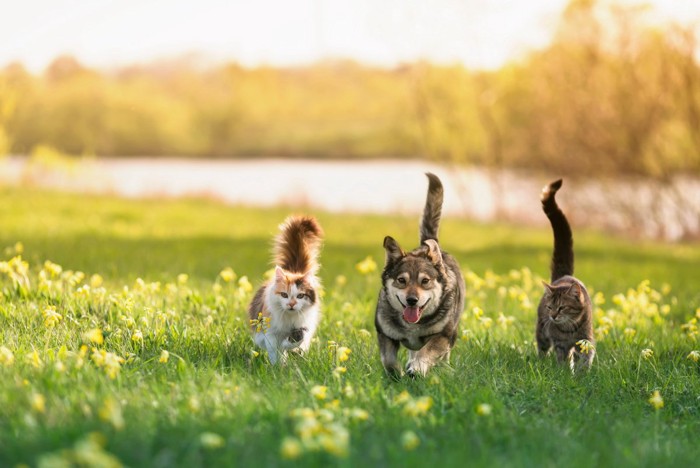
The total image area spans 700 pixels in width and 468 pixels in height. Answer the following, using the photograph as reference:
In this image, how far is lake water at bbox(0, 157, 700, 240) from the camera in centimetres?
1870

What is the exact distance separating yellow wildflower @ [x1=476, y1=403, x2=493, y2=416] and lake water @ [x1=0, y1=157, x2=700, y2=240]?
1492 cm

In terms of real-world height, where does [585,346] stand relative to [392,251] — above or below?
below

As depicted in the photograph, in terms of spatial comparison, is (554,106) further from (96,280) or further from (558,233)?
(96,280)

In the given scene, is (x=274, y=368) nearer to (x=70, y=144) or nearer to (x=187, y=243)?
(x=187, y=243)

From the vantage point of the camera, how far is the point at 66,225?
13945mm

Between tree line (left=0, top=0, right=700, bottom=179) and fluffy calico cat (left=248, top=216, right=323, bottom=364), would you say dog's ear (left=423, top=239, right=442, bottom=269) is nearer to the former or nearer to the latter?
fluffy calico cat (left=248, top=216, right=323, bottom=364)

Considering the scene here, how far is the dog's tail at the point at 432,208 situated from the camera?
605 centimetres

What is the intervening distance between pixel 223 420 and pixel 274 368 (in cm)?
125

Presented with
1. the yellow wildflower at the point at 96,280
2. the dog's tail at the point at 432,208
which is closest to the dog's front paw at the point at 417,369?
the dog's tail at the point at 432,208

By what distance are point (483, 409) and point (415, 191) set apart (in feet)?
61.4

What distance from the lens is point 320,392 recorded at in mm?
4488

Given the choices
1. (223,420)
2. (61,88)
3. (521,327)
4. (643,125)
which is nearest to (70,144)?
(61,88)

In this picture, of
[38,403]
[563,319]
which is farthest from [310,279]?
[38,403]

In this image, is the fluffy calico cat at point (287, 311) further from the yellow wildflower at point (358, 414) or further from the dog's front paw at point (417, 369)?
the yellow wildflower at point (358, 414)
